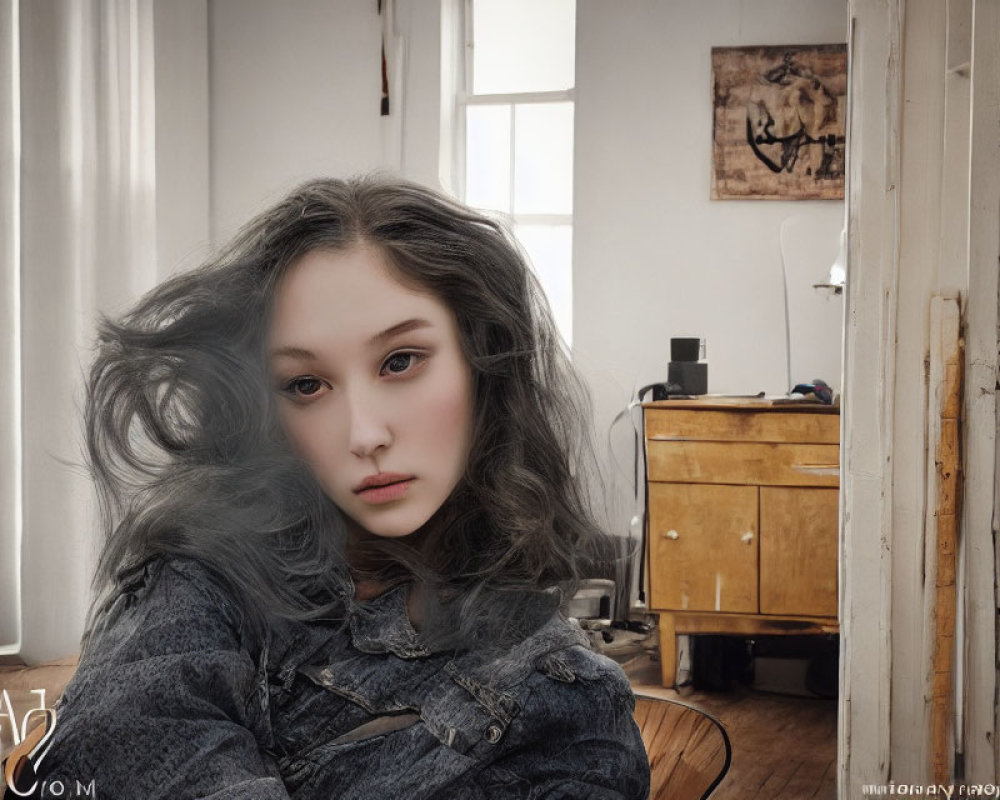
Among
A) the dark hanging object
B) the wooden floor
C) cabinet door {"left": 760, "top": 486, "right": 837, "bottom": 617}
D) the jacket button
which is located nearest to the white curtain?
the dark hanging object

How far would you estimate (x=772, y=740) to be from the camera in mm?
2254

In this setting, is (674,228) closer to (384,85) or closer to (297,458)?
(384,85)

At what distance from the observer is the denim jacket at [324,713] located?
18.6 inches

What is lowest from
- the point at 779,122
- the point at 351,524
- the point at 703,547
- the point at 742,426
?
the point at 703,547

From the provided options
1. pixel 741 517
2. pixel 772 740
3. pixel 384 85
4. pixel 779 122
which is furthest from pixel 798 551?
pixel 384 85

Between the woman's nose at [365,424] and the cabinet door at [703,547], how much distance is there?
2.10 meters

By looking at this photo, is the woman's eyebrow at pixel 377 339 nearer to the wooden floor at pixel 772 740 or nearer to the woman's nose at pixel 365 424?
the woman's nose at pixel 365 424

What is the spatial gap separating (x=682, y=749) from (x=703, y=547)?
1.71 m

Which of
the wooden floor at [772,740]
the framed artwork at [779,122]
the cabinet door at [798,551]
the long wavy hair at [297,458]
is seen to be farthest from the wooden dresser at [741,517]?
the long wavy hair at [297,458]

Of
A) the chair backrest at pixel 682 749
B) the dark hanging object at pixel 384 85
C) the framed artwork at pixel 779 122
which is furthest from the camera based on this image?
the dark hanging object at pixel 384 85

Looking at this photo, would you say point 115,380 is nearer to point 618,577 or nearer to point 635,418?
point 618,577

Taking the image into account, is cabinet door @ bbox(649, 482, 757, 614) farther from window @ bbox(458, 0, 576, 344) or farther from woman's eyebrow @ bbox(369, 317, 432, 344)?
woman's eyebrow @ bbox(369, 317, 432, 344)

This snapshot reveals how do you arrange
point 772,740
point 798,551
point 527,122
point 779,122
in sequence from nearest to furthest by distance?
point 772,740
point 798,551
point 779,122
point 527,122

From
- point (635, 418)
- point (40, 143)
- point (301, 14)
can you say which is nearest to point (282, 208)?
point (40, 143)
